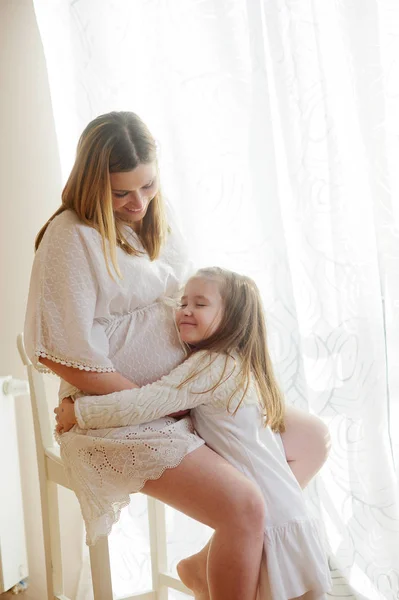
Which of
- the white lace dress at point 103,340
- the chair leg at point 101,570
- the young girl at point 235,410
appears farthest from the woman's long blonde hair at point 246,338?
the chair leg at point 101,570

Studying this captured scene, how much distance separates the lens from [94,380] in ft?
4.82

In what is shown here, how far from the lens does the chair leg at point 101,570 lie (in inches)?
60.2

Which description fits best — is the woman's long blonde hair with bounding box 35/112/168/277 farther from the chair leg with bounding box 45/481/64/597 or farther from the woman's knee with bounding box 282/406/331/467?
the chair leg with bounding box 45/481/64/597

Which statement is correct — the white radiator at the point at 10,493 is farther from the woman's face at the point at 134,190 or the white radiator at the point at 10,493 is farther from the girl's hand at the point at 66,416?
the woman's face at the point at 134,190

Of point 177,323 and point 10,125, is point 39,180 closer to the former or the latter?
point 10,125

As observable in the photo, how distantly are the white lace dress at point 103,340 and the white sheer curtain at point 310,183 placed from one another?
0.99ft

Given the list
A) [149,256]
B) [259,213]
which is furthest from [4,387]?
[259,213]

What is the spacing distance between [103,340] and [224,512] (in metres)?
0.43

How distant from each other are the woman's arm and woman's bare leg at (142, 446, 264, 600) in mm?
203

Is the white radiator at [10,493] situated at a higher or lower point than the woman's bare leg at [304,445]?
lower

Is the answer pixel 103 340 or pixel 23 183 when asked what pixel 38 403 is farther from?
pixel 23 183

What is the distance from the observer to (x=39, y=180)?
2.31 m

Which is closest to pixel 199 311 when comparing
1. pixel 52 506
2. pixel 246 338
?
pixel 246 338

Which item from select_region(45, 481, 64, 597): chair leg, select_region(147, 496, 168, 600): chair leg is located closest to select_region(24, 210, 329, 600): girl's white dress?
select_region(45, 481, 64, 597): chair leg
